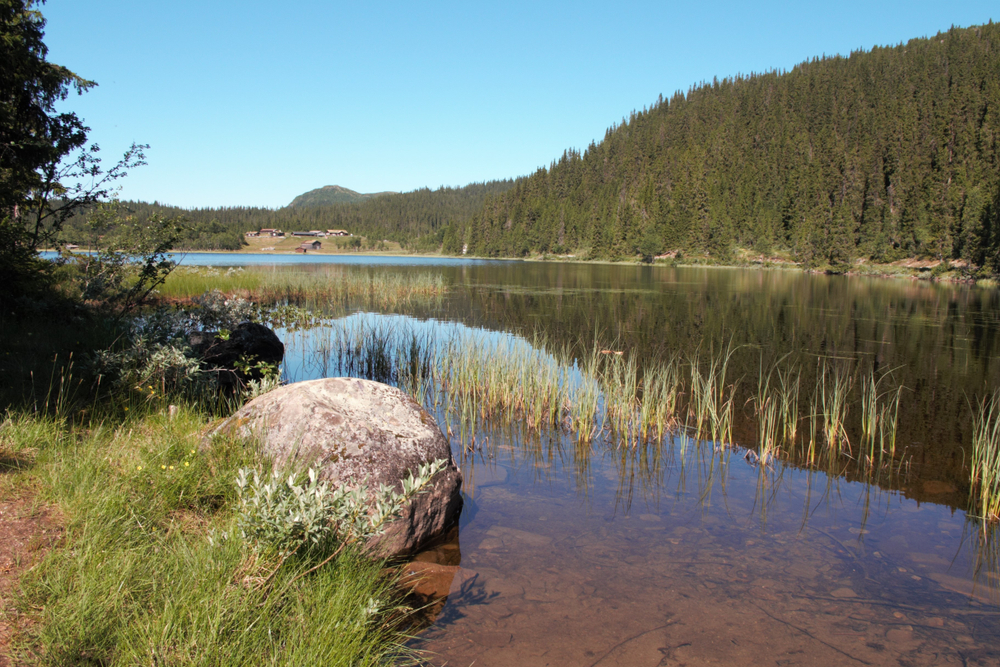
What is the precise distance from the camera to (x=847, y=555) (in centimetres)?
489

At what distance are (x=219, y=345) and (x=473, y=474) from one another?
5.22 meters

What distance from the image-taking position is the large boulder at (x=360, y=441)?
4.49m

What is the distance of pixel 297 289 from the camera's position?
2545 cm

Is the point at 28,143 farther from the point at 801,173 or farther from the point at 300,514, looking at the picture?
the point at 801,173

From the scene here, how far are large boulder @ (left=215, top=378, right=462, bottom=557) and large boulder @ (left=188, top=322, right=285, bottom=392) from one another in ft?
10.7

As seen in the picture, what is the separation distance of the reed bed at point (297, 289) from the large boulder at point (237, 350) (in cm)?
912

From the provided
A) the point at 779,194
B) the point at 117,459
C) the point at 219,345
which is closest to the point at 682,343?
the point at 219,345

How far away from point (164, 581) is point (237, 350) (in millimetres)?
7429

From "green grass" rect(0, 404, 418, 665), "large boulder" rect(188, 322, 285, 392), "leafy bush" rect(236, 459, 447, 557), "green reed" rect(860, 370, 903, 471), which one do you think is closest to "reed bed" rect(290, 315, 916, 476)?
"green reed" rect(860, 370, 903, 471)

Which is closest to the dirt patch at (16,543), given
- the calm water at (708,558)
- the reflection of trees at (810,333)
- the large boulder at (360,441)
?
the large boulder at (360,441)

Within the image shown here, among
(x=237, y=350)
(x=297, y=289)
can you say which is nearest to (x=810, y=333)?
(x=237, y=350)

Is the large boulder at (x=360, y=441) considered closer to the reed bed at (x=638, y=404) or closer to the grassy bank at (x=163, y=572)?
the grassy bank at (x=163, y=572)

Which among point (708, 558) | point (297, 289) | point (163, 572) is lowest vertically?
point (708, 558)

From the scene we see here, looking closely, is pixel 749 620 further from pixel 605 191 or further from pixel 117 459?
pixel 605 191
